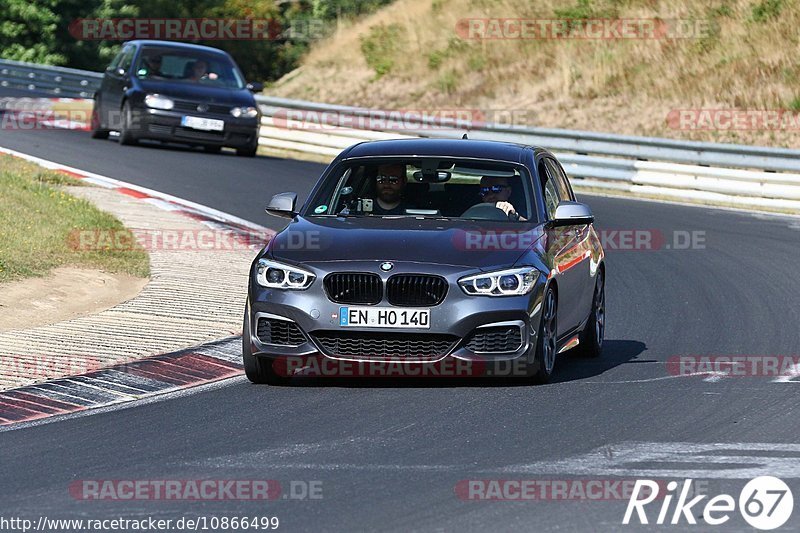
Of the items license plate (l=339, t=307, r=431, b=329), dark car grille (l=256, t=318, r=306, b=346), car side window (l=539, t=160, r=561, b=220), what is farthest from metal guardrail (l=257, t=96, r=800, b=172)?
dark car grille (l=256, t=318, r=306, b=346)

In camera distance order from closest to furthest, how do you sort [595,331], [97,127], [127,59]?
1. [595,331]
2. [127,59]
3. [97,127]

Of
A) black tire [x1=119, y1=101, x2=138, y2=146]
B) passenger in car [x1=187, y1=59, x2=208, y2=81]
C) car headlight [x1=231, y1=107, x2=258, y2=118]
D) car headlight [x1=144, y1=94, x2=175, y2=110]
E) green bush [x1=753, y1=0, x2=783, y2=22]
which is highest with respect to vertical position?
green bush [x1=753, y1=0, x2=783, y2=22]

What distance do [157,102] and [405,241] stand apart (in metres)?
15.9

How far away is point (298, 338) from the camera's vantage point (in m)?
9.50

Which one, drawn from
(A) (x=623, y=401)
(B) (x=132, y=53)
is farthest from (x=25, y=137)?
(A) (x=623, y=401)

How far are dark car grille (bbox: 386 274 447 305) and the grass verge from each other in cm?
467

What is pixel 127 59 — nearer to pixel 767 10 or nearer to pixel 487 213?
pixel 767 10

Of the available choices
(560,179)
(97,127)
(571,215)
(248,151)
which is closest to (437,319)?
(571,215)

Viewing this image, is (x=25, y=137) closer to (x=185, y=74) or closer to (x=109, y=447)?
(x=185, y=74)

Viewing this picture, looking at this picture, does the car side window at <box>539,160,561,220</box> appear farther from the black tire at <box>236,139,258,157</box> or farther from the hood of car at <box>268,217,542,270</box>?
the black tire at <box>236,139,258,157</box>

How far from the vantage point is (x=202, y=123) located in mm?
25109

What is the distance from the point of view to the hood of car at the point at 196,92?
2505 cm

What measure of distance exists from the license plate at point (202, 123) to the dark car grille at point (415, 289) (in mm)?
16158

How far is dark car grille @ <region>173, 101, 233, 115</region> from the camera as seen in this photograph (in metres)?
25.0
